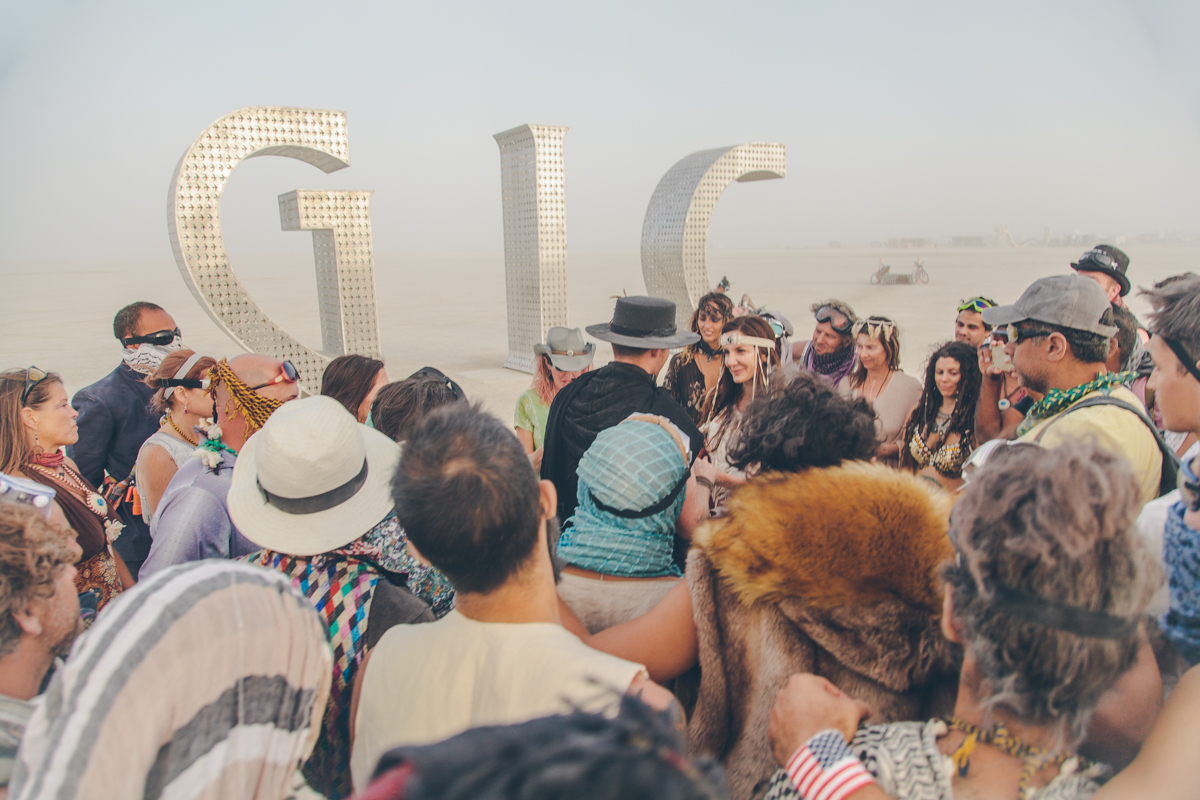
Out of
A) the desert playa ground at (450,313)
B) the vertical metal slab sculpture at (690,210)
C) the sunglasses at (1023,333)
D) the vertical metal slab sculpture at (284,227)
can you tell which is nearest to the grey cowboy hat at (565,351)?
the desert playa ground at (450,313)

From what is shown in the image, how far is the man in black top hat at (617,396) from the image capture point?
288cm

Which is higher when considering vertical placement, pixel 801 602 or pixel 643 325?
pixel 643 325

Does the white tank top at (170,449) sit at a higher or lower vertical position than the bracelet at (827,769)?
higher

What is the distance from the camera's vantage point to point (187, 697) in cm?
91

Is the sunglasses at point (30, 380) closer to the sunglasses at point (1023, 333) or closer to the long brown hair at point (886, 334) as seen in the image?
the sunglasses at point (1023, 333)

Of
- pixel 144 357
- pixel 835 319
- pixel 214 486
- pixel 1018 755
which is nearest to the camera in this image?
pixel 1018 755

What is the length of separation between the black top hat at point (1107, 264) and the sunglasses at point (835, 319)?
1512 mm

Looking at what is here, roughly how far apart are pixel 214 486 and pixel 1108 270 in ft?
17.4

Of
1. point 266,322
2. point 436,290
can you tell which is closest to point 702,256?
point 266,322

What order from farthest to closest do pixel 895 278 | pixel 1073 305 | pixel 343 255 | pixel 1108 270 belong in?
1. pixel 895 278
2. pixel 343 255
3. pixel 1108 270
4. pixel 1073 305

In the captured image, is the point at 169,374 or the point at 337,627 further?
the point at 169,374

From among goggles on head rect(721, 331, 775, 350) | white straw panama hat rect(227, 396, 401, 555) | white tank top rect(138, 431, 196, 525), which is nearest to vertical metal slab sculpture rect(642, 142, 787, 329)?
goggles on head rect(721, 331, 775, 350)

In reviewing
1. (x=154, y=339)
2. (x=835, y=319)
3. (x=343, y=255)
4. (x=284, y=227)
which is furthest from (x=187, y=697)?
(x=284, y=227)

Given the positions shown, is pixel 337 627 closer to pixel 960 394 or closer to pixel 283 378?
pixel 283 378
